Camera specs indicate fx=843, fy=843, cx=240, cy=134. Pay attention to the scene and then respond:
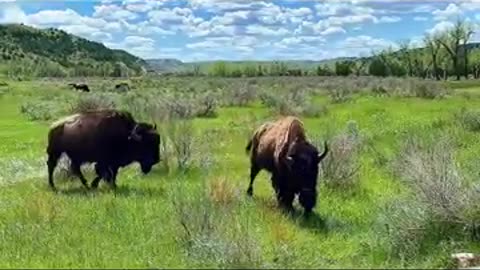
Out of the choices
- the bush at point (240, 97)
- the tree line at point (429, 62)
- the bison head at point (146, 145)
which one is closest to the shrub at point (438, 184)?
the bison head at point (146, 145)

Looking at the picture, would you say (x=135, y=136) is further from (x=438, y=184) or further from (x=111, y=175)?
(x=438, y=184)

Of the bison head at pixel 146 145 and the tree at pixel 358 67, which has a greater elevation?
the bison head at pixel 146 145

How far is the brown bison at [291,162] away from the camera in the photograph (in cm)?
1719

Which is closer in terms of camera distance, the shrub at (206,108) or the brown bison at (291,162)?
the brown bison at (291,162)

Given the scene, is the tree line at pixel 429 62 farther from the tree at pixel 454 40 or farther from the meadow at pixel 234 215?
the meadow at pixel 234 215

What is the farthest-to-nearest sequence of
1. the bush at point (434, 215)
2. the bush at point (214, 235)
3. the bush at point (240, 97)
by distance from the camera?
the bush at point (240, 97), the bush at point (434, 215), the bush at point (214, 235)

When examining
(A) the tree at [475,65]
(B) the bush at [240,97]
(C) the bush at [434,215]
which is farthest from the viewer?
(A) the tree at [475,65]

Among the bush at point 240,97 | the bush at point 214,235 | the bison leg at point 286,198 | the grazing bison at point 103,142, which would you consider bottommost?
the bush at point 240,97

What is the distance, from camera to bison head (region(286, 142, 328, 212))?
17172 millimetres

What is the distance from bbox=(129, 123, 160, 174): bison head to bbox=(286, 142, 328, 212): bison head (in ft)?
19.6

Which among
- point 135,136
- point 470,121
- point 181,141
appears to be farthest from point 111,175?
point 470,121

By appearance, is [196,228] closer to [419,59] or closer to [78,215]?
[78,215]

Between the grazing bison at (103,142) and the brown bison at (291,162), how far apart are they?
13.2 ft

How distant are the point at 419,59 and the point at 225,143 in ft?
417
